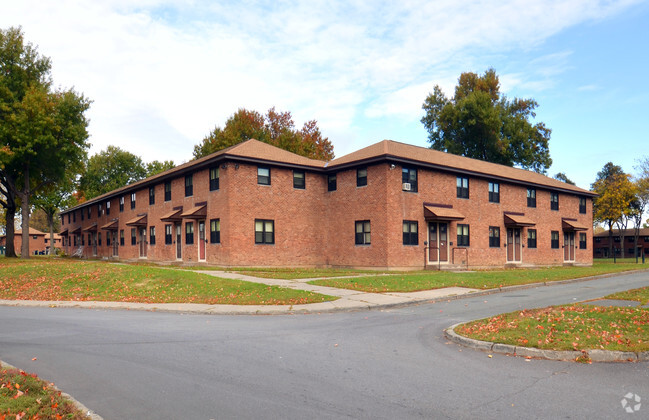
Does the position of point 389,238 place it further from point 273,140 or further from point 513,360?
point 273,140

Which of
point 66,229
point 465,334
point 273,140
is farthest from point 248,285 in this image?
point 66,229

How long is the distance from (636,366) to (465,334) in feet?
9.17

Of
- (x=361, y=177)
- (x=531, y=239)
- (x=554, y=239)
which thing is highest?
(x=361, y=177)

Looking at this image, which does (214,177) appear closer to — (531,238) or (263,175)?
(263,175)

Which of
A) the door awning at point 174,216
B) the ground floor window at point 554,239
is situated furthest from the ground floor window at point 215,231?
the ground floor window at point 554,239

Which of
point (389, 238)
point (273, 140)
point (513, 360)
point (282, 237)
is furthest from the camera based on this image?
point (273, 140)

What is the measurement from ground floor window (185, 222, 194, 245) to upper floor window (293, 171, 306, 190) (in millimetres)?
7277

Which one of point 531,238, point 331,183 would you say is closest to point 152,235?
point 331,183

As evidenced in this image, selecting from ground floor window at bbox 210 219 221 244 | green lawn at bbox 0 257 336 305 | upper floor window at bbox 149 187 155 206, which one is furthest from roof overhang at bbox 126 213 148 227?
green lawn at bbox 0 257 336 305

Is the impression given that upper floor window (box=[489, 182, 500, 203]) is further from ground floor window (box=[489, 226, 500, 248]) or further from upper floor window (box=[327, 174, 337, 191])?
upper floor window (box=[327, 174, 337, 191])

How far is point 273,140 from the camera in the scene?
57.5m

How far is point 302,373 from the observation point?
6.71 meters

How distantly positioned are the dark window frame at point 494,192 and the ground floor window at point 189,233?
20.9 metres

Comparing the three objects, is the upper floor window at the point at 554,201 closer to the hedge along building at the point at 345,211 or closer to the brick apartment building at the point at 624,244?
the hedge along building at the point at 345,211
